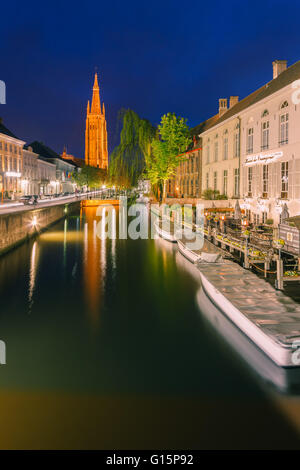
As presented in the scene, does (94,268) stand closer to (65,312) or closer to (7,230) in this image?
(7,230)

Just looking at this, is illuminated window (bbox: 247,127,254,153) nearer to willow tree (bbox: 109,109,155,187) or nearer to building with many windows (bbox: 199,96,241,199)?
building with many windows (bbox: 199,96,241,199)

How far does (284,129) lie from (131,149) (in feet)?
95.9

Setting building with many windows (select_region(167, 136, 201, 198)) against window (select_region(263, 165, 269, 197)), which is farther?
building with many windows (select_region(167, 136, 201, 198))

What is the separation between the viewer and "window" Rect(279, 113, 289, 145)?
26344 millimetres

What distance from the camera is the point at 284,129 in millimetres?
26734

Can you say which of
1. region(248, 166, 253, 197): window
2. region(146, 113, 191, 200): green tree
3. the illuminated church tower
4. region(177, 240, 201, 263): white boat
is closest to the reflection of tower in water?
region(177, 240, 201, 263): white boat

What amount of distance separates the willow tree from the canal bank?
38.6 ft

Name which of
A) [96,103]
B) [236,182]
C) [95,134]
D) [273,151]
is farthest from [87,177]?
[273,151]

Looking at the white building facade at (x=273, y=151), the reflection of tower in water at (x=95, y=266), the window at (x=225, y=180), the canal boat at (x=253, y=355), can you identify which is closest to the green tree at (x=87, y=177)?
the reflection of tower in water at (x=95, y=266)

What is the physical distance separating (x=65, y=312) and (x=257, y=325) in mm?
6925

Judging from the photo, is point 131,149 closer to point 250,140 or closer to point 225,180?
point 225,180

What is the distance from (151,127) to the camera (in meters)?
52.7

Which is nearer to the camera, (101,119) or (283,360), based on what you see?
(283,360)
